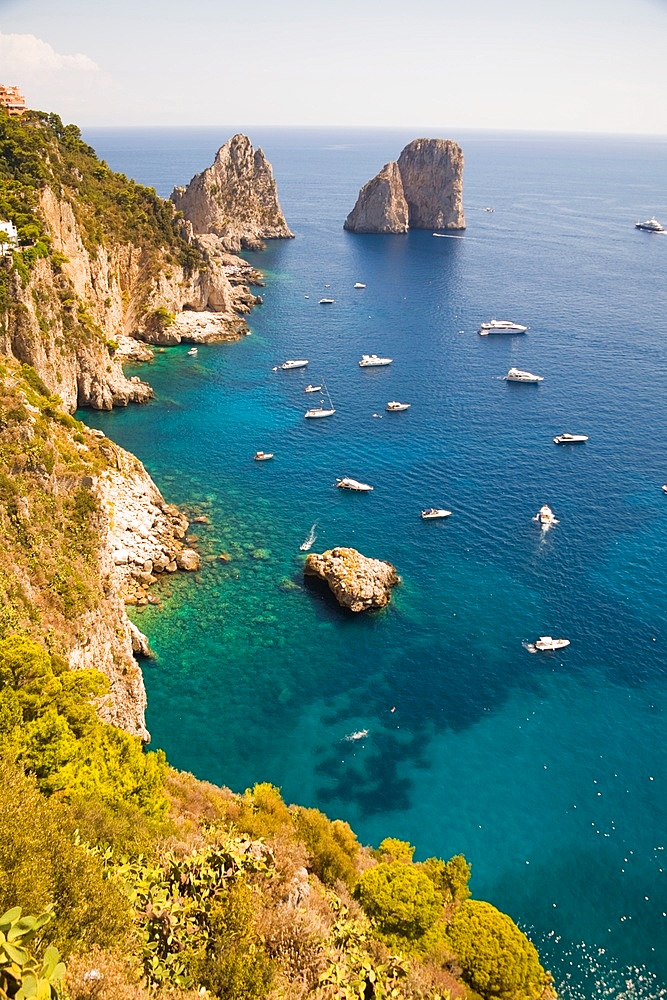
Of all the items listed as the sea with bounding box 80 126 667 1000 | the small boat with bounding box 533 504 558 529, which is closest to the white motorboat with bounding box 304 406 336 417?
the sea with bounding box 80 126 667 1000

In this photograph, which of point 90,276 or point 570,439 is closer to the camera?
point 570,439

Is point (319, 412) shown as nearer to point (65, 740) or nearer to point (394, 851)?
point (394, 851)

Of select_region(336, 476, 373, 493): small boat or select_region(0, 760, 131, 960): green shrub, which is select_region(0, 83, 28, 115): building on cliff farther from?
select_region(0, 760, 131, 960): green shrub

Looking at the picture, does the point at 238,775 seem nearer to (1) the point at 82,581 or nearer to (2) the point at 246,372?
(1) the point at 82,581

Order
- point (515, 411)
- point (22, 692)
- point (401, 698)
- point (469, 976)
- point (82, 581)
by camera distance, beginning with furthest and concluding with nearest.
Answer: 1. point (515, 411)
2. point (401, 698)
3. point (82, 581)
4. point (22, 692)
5. point (469, 976)

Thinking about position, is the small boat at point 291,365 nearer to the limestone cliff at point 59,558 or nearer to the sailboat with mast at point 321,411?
the sailboat with mast at point 321,411

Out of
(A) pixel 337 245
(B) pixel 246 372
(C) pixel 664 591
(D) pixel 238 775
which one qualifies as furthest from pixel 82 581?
(A) pixel 337 245

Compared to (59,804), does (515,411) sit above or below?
below

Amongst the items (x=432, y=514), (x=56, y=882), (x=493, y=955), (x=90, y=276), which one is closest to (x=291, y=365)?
(x=90, y=276)
